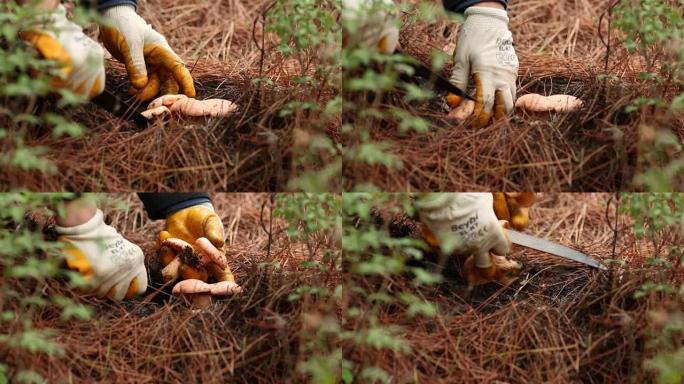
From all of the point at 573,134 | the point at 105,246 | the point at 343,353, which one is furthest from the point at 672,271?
the point at 105,246

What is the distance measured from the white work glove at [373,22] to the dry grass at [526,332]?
599mm

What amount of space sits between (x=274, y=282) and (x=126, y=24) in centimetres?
79

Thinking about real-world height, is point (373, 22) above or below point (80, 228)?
above

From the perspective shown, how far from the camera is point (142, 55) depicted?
2758 millimetres

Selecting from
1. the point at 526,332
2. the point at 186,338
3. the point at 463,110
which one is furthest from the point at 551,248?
the point at 186,338

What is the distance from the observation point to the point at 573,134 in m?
2.71

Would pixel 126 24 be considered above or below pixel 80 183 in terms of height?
above

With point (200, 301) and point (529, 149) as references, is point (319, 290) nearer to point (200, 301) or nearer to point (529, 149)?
point (200, 301)

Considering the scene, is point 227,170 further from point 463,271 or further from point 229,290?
point 463,271

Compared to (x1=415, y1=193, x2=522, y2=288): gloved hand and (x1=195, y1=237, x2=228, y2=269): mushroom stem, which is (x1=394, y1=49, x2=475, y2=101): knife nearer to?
(x1=415, y1=193, x2=522, y2=288): gloved hand

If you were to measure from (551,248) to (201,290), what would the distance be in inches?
39.3

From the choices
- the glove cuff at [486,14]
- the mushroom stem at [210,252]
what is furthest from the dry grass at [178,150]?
the glove cuff at [486,14]

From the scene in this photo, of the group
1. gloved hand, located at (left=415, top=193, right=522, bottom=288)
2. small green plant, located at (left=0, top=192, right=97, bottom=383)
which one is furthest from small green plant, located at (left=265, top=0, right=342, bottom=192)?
small green plant, located at (left=0, top=192, right=97, bottom=383)

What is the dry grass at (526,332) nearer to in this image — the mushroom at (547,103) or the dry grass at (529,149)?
the dry grass at (529,149)
